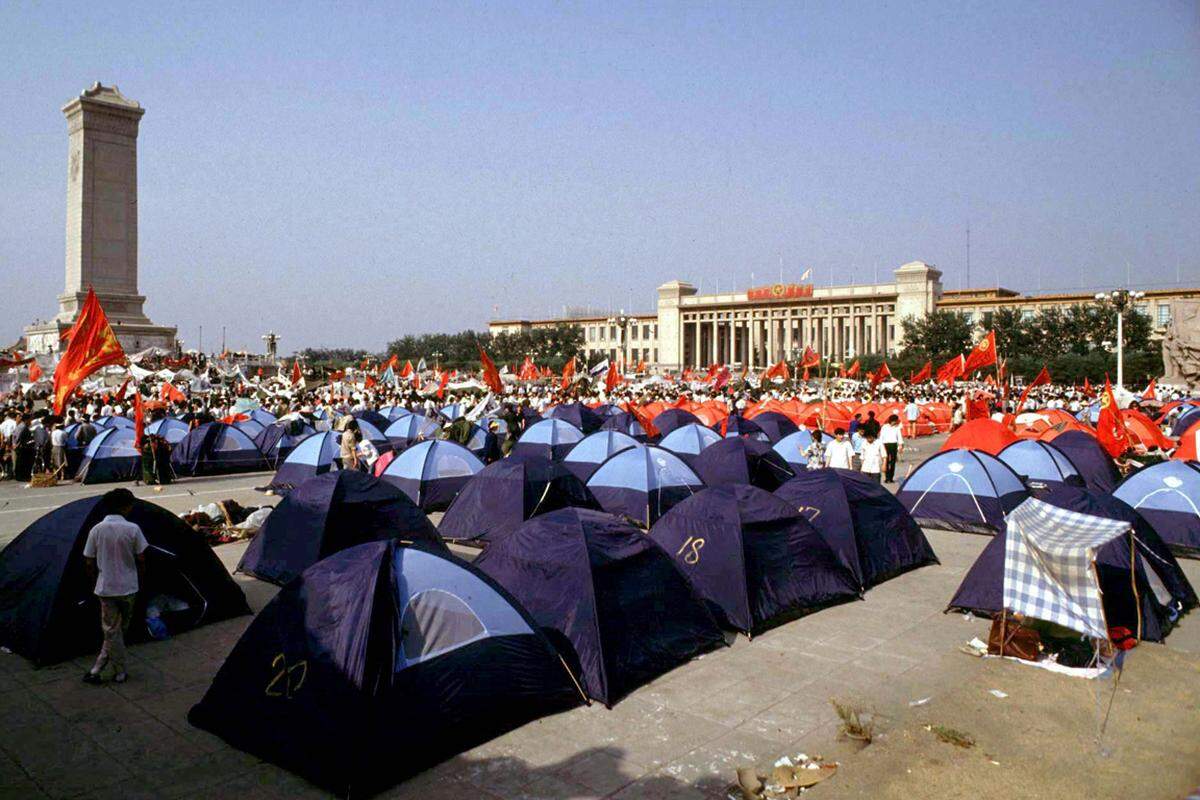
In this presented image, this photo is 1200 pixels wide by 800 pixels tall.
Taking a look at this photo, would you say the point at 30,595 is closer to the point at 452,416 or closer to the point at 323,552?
the point at 323,552

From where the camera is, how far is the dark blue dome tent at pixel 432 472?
569 inches

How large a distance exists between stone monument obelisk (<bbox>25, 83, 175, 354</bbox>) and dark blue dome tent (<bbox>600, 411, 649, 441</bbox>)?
4494 cm

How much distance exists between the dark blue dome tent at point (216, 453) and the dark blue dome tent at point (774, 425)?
12.9 metres

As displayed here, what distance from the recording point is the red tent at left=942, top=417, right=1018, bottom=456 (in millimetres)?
16862

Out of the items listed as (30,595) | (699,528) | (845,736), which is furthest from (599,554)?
(30,595)

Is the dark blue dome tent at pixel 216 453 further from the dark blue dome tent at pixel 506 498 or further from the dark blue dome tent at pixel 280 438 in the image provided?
the dark blue dome tent at pixel 506 498

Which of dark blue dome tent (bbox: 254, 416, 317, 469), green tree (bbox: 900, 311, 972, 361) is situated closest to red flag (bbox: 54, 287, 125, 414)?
dark blue dome tent (bbox: 254, 416, 317, 469)

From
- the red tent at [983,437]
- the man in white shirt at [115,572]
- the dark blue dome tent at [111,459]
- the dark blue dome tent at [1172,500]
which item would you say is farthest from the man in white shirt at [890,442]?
the dark blue dome tent at [111,459]

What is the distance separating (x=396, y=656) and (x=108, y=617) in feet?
9.29

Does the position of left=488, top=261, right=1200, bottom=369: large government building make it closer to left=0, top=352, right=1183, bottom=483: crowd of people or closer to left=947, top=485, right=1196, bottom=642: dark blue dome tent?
left=0, top=352, right=1183, bottom=483: crowd of people

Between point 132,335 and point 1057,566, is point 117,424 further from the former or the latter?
point 132,335

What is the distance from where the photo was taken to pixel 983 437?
56.3ft

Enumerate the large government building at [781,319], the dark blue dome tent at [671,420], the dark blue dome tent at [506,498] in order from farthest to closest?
the large government building at [781,319]
the dark blue dome tent at [671,420]
the dark blue dome tent at [506,498]

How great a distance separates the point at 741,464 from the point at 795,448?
2.36m
